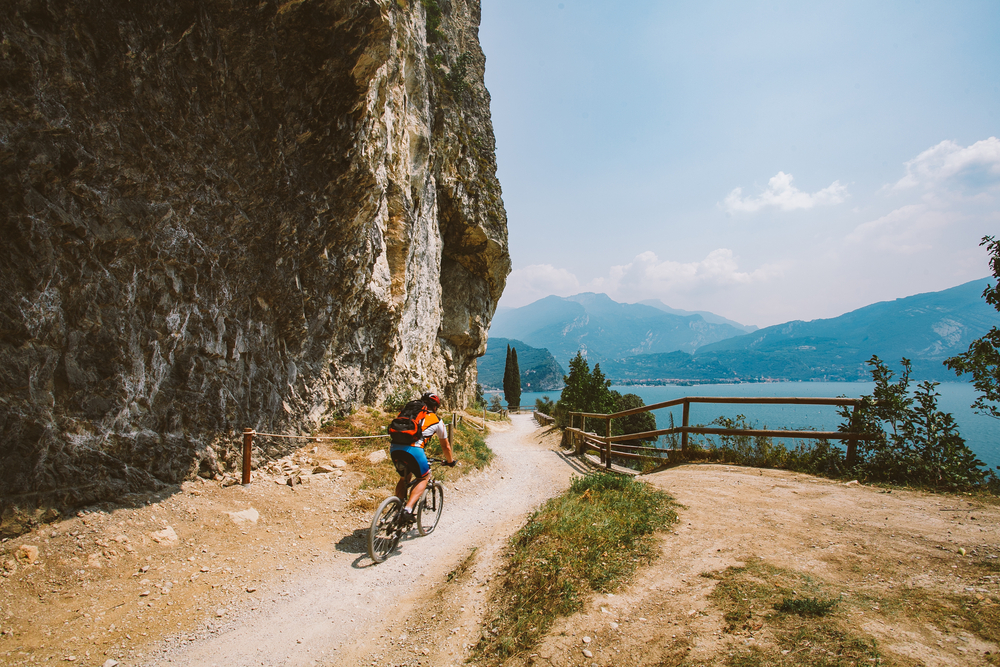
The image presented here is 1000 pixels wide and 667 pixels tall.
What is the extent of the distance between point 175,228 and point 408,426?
17.4 ft

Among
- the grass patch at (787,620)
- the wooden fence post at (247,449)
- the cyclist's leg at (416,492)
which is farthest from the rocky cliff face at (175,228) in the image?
the grass patch at (787,620)

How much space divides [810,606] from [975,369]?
6.36 m

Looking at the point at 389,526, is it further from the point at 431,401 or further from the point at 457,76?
the point at 457,76

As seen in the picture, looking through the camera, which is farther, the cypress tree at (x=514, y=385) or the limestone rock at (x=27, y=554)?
the cypress tree at (x=514, y=385)

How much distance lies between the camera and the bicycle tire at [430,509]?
688cm

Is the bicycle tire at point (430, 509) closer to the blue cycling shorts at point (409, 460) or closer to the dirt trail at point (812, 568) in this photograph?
the blue cycling shorts at point (409, 460)

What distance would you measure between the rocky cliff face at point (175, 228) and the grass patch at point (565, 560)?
589cm

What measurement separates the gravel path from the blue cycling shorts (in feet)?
3.92

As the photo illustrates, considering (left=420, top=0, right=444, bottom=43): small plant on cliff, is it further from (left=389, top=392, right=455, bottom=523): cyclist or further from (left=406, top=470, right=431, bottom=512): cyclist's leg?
(left=406, top=470, right=431, bottom=512): cyclist's leg

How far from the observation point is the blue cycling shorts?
6.20 meters

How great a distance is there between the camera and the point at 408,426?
6141 mm

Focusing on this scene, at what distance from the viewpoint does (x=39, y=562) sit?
486 cm

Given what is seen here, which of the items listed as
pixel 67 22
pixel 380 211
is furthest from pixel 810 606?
pixel 380 211

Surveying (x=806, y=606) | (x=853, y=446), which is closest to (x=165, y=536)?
(x=806, y=606)
